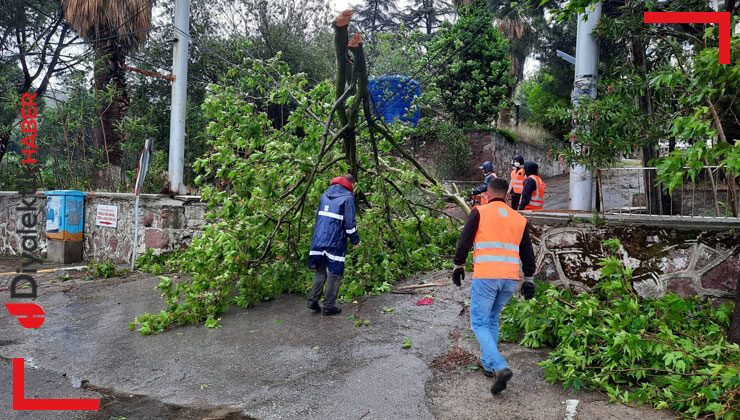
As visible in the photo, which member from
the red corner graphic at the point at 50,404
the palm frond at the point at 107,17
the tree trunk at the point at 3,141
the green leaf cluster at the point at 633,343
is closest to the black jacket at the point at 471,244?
the green leaf cluster at the point at 633,343

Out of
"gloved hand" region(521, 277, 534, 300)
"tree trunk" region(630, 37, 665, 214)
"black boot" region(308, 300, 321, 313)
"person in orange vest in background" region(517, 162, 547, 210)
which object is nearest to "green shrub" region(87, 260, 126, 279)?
"black boot" region(308, 300, 321, 313)

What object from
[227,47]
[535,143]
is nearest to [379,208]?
[227,47]

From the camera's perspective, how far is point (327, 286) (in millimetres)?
6383

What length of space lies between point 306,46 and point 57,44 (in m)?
8.15

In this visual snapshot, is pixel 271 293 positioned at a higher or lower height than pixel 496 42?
lower

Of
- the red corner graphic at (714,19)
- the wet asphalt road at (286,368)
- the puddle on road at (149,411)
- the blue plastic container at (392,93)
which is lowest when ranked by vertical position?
the puddle on road at (149,411)

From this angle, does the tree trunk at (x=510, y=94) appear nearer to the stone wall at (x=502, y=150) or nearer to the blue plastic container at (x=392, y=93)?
the stone wall at (x=502, y=150)

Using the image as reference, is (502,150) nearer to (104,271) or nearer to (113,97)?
(113,97)

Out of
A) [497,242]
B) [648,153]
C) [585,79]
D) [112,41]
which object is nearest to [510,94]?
[585,79]

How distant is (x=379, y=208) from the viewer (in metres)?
7.64

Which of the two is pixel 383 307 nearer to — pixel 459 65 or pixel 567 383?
pixel 567 383

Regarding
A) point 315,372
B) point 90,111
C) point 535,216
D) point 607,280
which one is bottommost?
point 315,372

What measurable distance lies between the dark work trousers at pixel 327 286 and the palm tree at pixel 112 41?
8439 millimetres

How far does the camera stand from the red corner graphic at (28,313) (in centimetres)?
675
